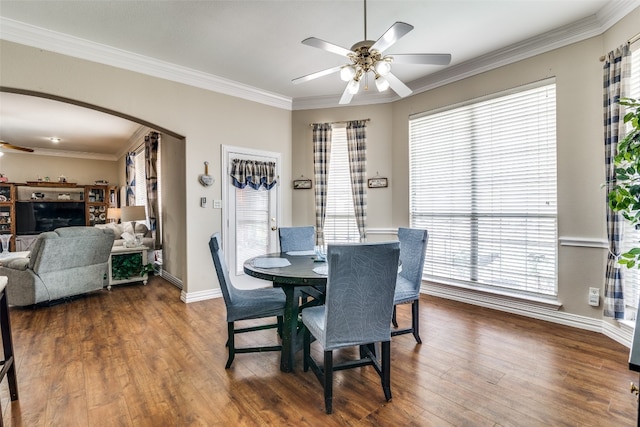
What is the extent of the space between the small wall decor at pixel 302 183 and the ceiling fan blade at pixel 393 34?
9.12 feet

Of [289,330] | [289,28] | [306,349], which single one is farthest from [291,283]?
[289,28]

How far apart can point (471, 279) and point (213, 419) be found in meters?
3.18

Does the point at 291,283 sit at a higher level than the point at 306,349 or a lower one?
higher

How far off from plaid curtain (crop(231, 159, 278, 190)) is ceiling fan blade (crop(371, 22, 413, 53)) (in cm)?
265

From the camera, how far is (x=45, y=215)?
7.59 metres

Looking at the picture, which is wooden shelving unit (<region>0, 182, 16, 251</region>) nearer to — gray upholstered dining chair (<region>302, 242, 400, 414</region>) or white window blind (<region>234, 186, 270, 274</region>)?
white window blind (<region>234, 186, 270, 274</region>)

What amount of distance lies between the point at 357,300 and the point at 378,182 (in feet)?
9.65

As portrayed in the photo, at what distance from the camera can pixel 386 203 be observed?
4.45m

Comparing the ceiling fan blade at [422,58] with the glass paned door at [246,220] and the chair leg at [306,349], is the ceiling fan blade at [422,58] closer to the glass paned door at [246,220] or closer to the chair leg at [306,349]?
the chair leg at [306,349]

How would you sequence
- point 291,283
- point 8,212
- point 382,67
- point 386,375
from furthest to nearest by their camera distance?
point 8,212 → point 382,67 → point 291,283 → point 386,375

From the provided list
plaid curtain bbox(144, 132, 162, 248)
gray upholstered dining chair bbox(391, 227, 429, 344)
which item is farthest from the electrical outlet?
plaid curtain bbox(144, 132, 162, 248)

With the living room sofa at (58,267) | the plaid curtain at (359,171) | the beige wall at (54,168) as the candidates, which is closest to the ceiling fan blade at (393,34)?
the plaid curtain at (359,171)

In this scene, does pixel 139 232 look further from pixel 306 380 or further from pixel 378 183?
pixel 306 380

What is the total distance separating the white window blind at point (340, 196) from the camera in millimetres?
4582
